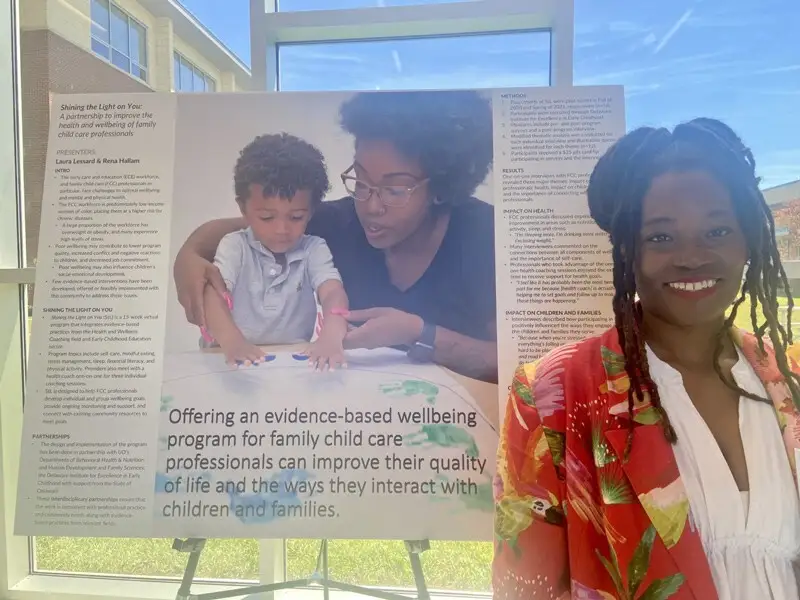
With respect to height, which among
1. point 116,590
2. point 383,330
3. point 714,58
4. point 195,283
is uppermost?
point 714,58

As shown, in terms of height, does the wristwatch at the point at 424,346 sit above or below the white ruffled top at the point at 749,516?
above

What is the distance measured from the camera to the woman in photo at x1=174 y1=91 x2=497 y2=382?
50.3 inches

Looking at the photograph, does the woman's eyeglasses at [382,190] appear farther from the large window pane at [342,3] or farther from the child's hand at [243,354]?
the large window pane at [342,3]

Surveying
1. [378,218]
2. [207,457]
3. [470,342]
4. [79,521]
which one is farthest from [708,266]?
[79,521]

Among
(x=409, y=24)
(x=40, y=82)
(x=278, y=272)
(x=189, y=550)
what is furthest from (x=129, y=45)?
(x=189, y=550)

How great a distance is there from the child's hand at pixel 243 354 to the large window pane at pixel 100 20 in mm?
1247

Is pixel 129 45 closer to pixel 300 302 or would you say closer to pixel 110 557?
pixel 300 302

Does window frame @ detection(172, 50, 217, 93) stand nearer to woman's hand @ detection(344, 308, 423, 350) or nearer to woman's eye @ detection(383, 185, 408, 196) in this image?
woman's eye @ detection(383, 185, 408, 196)

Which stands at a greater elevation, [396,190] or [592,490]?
[396,190]

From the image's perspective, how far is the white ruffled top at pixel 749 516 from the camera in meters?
0.75

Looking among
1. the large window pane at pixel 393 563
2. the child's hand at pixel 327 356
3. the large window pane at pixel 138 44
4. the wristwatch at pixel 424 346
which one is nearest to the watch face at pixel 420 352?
the wristwatch at pixel 424 346

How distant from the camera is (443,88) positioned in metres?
1.31

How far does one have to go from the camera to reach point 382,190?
4.27 ft

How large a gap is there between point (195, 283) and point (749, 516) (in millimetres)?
1193
